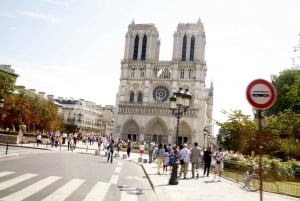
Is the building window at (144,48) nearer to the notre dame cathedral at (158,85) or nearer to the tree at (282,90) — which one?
the notre dame cathedral at (158,85)

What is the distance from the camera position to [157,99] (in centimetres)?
6938

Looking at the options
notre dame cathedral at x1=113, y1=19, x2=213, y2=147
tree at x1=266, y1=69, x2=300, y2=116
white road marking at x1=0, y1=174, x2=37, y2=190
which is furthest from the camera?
notre dame cathedral at x1=113, y1=19, x2=213, y2=147

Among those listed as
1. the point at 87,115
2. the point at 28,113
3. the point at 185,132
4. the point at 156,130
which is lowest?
the point at 185,132

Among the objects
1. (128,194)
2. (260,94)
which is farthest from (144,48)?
(260,94)

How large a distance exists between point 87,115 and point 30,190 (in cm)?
10203

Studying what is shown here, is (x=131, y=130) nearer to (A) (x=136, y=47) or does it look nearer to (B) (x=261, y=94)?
(A) (x=136, y=47)

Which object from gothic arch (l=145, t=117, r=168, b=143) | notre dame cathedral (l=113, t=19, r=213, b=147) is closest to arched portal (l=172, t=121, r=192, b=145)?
notre dame cathedral (l=113, t=19, r=213, b=147)

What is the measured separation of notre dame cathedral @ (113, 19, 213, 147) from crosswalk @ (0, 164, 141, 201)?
178 ft

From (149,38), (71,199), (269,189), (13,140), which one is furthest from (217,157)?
(149,38)

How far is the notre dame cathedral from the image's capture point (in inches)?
2621

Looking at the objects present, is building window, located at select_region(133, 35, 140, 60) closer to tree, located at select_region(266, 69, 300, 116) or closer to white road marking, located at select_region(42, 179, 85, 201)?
tree, located at select_region(266, 69, 300, 116)

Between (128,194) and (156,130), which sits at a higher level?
(156,130)

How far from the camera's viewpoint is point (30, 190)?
941 centimetres

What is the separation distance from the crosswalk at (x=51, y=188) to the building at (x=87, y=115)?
81.4 m
